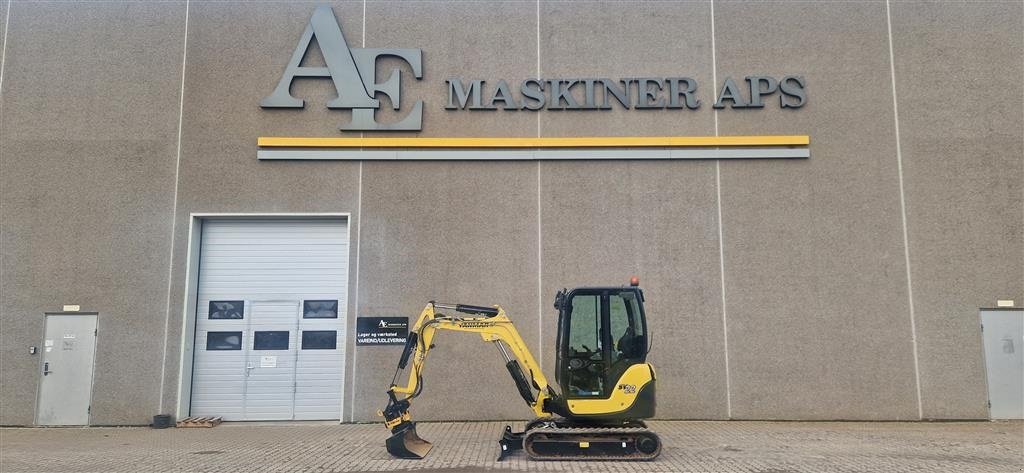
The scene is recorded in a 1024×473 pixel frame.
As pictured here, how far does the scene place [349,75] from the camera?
37.9 ft

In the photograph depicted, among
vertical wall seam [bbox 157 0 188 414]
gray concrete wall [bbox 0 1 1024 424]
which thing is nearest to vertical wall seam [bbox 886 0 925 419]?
gray concrete wall [bbox 0 1 1024 424]

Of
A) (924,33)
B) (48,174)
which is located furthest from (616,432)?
(48,174)

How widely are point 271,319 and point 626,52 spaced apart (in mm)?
8122

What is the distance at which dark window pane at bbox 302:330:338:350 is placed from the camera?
37.0ft

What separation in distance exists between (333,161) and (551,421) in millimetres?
6233

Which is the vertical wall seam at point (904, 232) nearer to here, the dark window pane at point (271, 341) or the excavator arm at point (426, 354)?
the excavator arm at point (426, 354)

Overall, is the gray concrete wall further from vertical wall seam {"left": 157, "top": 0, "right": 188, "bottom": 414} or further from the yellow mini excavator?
the yellow mini excavator

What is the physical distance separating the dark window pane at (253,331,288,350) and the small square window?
0.52 meters

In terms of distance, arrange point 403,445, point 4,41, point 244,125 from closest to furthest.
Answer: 1. point 403,445
2. point 244,125
3. point 4,41

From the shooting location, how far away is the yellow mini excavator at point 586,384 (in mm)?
7676

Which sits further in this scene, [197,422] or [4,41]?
[4,41]

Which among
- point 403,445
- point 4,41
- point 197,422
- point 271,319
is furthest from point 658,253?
point 4,41

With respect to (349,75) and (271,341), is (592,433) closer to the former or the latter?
(271,341)

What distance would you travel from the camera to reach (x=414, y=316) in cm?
1105
